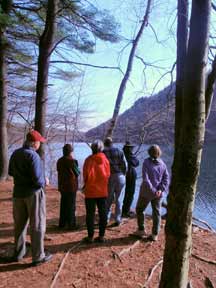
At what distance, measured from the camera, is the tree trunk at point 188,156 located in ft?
9.91

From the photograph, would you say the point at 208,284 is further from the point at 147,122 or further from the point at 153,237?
the point at 147,122

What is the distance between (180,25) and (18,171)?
127 inches

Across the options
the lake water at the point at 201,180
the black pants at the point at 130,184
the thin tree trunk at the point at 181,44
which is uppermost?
the thin tree trunk at the point at 181,44

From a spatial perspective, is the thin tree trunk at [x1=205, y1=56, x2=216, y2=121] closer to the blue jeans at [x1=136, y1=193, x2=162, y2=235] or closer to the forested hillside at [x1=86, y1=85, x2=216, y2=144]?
the blue jeans at [x1=136, y1=193, x2=162, y2=235]

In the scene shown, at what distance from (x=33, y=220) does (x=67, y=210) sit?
1.73 metres

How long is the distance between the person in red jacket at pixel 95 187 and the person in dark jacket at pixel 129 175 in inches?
61.9

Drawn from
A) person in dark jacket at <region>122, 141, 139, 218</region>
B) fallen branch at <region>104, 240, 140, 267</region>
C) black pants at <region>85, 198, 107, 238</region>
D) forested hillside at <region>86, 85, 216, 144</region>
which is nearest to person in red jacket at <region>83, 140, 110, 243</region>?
black pants at <region>85, 198, 107, 238</region>

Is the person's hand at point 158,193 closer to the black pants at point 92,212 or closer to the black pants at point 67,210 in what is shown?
the black pants at point 92,212

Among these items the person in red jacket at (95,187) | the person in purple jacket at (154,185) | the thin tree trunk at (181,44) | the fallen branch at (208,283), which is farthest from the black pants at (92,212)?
the fallen branch at (208,283)

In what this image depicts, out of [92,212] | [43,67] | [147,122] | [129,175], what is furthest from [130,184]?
[147,122]

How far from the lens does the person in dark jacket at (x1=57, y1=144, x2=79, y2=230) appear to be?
5.86 metres

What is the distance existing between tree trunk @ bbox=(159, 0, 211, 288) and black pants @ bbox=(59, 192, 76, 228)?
9.22ft

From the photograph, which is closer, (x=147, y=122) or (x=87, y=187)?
(x=87, y=187)

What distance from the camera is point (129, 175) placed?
675 cm
